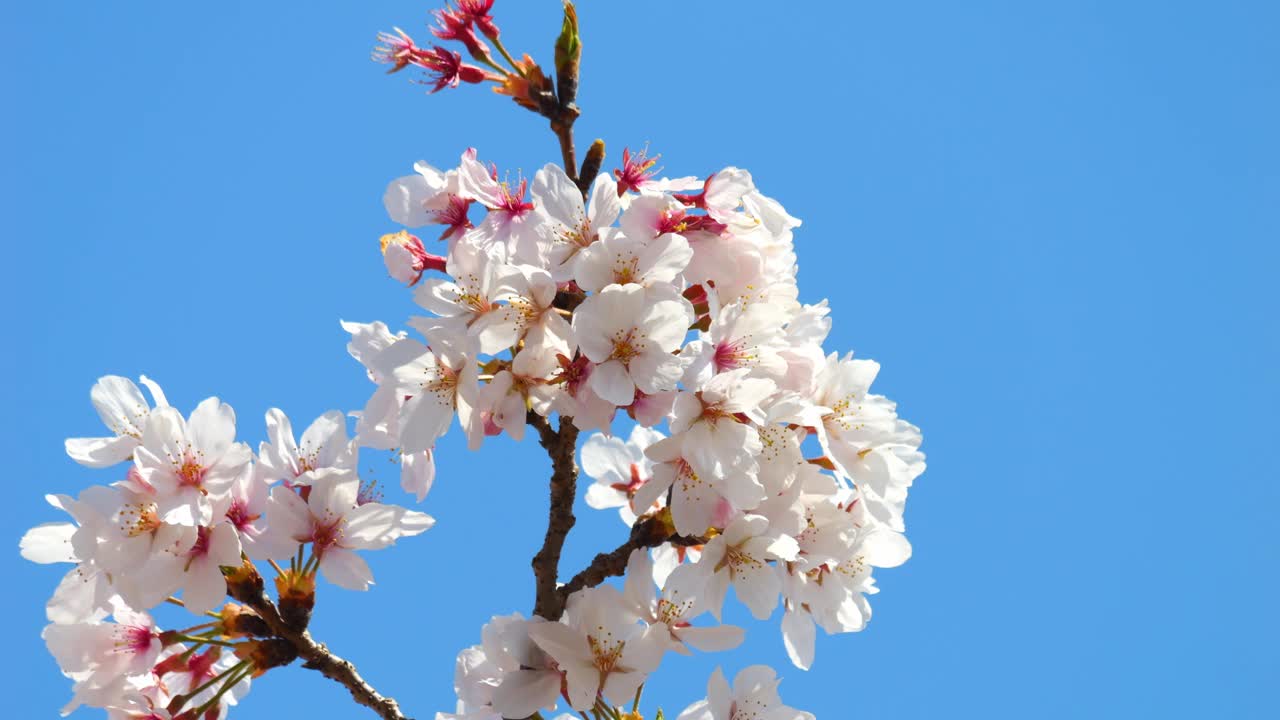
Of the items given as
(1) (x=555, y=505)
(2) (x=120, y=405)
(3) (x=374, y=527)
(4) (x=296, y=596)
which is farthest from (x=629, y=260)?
(2) (x=120, y=405)

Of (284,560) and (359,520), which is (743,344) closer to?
(359,520)

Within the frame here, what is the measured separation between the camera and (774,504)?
101 inches

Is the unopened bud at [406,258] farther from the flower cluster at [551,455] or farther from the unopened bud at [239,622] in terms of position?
the unopened bud at [239,622]

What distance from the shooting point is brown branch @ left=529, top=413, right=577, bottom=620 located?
2.83 m

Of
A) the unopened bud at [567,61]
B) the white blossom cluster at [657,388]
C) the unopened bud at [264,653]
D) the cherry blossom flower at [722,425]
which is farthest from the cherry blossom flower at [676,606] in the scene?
the unopened bud at [567,61]

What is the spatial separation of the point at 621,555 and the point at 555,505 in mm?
209

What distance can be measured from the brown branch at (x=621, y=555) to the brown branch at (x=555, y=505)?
5 centimetres

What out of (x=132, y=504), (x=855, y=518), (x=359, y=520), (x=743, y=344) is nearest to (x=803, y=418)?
(x=743, y=344)

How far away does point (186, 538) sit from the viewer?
8.05ft

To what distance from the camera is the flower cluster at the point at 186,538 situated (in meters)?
2.47

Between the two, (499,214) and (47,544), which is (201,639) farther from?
(499,214)

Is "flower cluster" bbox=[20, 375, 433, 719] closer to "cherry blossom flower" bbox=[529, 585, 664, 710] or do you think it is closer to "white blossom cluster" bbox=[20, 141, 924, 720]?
"white blossom cluster" bbox=[20, 141, 924, 720]

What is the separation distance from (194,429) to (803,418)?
1.35m

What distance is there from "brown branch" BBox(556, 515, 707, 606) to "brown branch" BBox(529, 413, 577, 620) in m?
0.05
